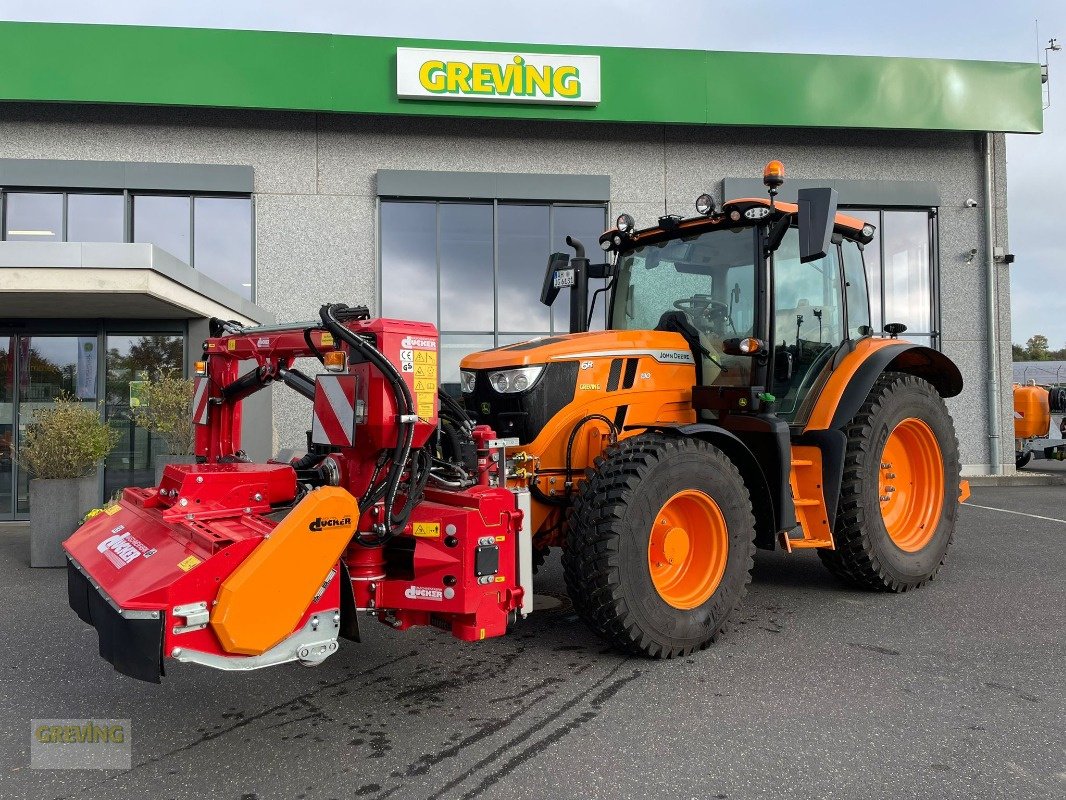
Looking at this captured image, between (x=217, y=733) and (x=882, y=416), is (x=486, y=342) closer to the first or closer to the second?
(x=882, y=416)

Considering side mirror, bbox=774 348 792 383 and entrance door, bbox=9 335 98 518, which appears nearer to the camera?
side mirror, bbox=774 348 792 383

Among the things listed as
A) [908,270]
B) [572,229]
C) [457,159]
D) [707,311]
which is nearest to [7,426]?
[457,159]

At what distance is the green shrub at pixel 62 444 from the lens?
25.0ft

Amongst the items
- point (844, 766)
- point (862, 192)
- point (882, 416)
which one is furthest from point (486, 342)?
point (844, 766)

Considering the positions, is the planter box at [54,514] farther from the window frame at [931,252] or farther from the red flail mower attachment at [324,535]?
the window frame at [931,252]

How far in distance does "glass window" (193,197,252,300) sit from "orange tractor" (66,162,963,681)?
8.47 metres

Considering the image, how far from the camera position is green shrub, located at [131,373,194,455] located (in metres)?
8.26

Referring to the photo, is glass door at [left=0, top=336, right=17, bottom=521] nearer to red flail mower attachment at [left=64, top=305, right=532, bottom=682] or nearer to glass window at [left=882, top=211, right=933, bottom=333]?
red flail mower attachment at [left=64, top=305, right=532, bottom=682]

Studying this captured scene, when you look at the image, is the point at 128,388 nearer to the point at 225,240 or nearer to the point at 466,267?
the point at 225,240

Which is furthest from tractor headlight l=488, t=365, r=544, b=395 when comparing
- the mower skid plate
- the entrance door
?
the entrance door

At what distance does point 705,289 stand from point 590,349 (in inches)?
43.1

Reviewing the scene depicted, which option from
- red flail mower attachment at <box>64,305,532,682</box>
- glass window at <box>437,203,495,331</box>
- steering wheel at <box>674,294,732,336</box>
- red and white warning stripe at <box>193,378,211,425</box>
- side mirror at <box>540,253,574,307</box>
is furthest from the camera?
glass window at <box>437,203,495,331</box>

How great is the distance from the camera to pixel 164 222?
42.0 ft
